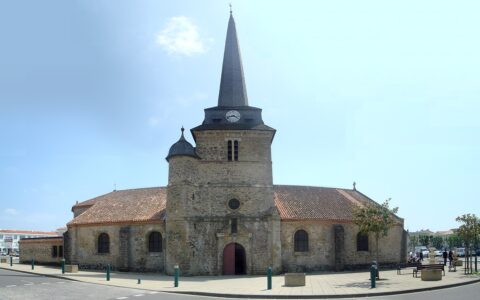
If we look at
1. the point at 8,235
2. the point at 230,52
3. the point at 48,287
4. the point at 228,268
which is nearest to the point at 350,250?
the point at 228,268

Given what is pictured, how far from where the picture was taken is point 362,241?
38.1 m

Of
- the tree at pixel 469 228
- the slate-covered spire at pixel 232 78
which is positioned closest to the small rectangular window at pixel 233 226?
the slate-covered spire at pixel 232 78

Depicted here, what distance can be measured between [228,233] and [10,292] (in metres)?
15.2

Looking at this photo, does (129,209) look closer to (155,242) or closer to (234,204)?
(155,242)

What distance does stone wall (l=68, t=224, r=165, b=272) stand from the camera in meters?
36.2

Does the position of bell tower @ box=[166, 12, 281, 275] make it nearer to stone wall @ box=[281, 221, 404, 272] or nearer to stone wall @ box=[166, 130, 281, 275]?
stone wall @ box=[166, 130, 281, 275]

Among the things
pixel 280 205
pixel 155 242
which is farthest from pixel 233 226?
pixel 155 242

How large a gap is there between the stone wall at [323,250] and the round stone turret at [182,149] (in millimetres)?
8580

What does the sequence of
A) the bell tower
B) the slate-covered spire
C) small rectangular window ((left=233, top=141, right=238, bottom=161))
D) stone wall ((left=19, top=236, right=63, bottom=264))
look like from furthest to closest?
stone wall ((left=19, top=236, right=63, bottom=264)) < the slate-covered spire < small rectangular window ((left=233, top=141, right=238, bottom=161)) < the bell tower

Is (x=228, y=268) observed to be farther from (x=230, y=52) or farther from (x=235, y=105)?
(x=230, y=52)

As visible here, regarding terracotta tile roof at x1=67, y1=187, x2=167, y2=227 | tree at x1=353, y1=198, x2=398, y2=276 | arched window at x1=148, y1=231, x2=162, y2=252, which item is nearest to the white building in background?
terracotta tile roof at x1=67, y1=187, x2=167, y2=227

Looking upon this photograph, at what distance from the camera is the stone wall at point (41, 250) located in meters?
44.3

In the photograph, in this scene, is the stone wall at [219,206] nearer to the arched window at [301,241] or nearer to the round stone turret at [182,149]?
the round stone turret at [182,149]

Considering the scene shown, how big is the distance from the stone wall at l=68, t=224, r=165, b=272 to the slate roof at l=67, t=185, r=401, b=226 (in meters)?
0.66
